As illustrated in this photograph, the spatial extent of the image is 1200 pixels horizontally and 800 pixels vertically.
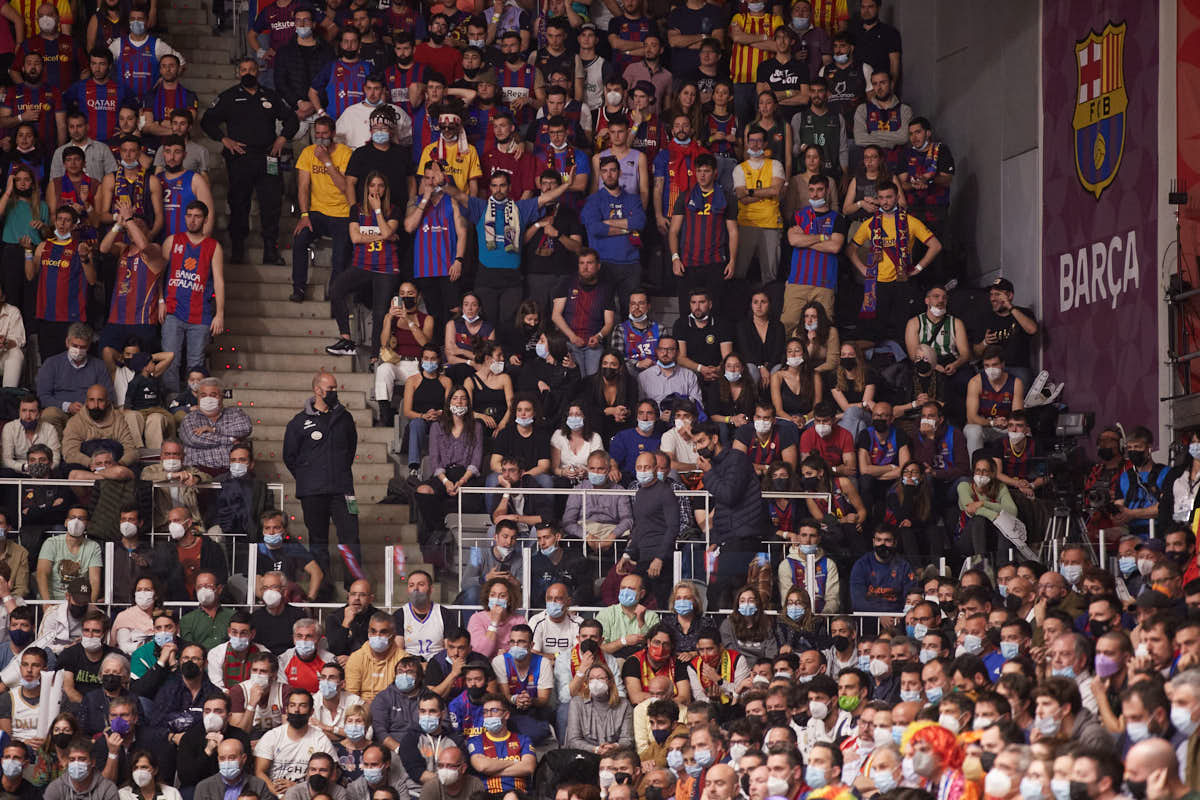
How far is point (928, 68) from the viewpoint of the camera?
21.8m

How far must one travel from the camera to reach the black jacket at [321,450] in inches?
634

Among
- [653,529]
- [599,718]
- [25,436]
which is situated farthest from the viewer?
[25,436]

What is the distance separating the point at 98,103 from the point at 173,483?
5.17 meters

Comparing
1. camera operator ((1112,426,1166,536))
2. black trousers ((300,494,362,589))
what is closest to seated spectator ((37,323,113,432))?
black trousers ((300,494,362,589))

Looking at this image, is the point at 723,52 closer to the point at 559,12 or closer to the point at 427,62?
the point at 559,12

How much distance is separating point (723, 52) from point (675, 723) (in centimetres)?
894

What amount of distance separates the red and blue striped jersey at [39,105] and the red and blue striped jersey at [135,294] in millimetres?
2020

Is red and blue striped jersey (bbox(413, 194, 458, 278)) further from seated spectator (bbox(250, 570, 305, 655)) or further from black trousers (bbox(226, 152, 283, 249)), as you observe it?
seated spectator (bbox(250, 570, 305, 655))

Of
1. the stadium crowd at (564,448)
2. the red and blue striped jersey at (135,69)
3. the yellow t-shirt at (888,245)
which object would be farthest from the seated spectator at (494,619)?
the red and blue striped jersey at (135,69)

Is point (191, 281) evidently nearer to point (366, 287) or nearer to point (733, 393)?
point (366, 287)

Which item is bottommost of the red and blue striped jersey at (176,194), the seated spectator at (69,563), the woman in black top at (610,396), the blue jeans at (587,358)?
the seated spectator at (69,563)

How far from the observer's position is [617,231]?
60.7ft

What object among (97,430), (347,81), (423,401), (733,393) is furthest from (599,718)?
(347,81)

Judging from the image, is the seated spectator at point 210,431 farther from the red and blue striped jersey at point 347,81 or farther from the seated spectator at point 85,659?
the red and blue striped jersey at point 347,81
